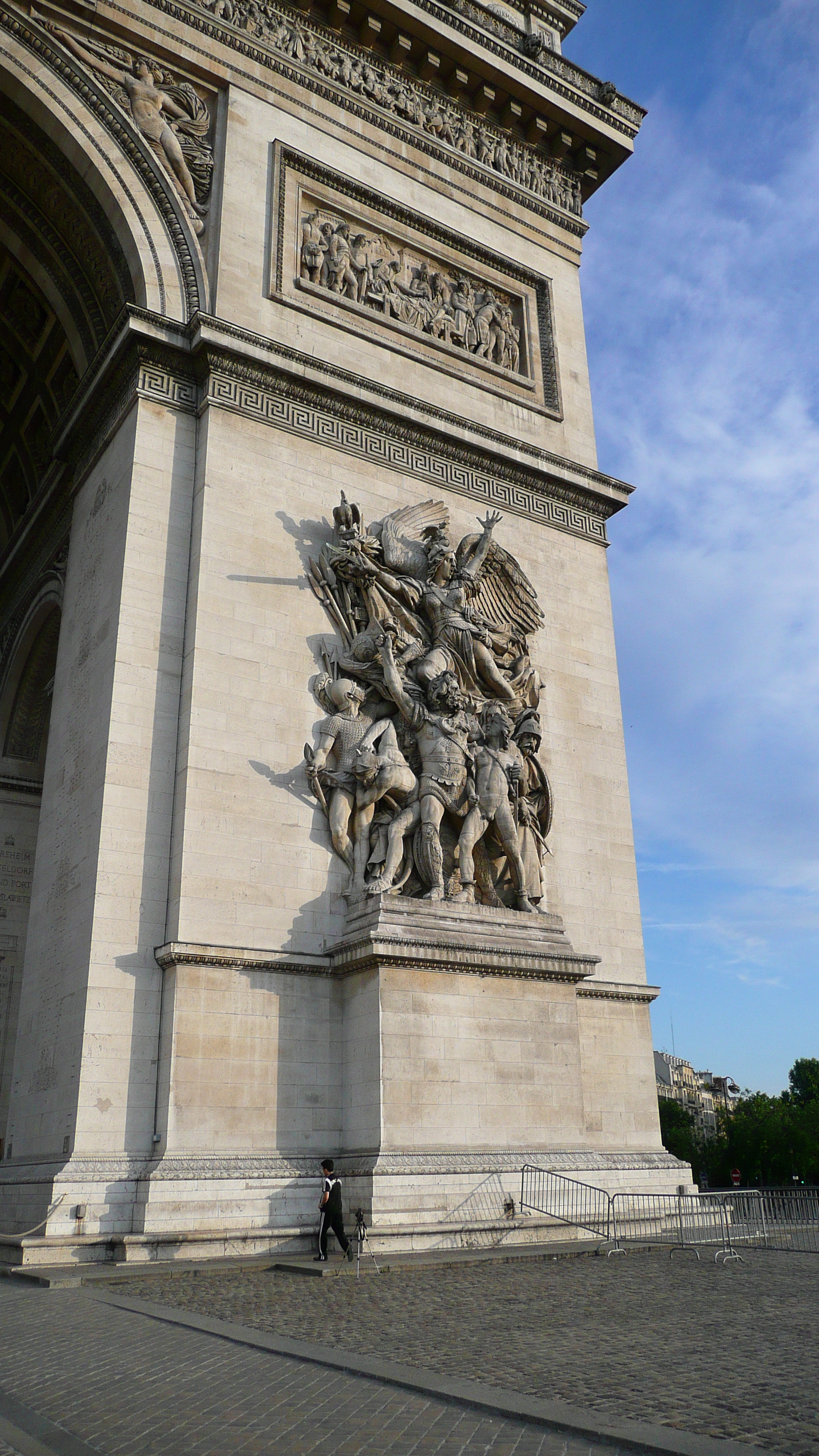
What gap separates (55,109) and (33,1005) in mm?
13325

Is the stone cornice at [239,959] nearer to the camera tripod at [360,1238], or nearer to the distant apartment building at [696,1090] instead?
the camera tripod at [360,1238]

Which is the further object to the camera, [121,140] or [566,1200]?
[121,140]

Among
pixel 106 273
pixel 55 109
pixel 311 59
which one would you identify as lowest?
pixel 106 273

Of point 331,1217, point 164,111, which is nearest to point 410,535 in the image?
point 164,111

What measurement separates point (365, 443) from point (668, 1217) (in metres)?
12.2

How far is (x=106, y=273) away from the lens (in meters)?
17.8

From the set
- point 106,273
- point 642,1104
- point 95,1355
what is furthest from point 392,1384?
point 106,273

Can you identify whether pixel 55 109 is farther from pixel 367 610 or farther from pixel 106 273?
pixel 367 610

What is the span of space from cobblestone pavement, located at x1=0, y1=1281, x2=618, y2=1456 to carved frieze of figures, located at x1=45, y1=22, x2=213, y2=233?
1582cm

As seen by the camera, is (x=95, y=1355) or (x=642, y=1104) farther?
(x=642, y=1104)

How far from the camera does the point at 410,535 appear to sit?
17359 mm

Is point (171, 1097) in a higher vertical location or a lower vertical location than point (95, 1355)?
higher

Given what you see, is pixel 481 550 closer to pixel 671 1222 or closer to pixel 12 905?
pixel 671 1222

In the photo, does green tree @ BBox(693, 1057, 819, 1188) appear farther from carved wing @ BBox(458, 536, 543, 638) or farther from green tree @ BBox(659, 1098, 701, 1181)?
carved wing @ BBox(458, 536, 543, 638)
